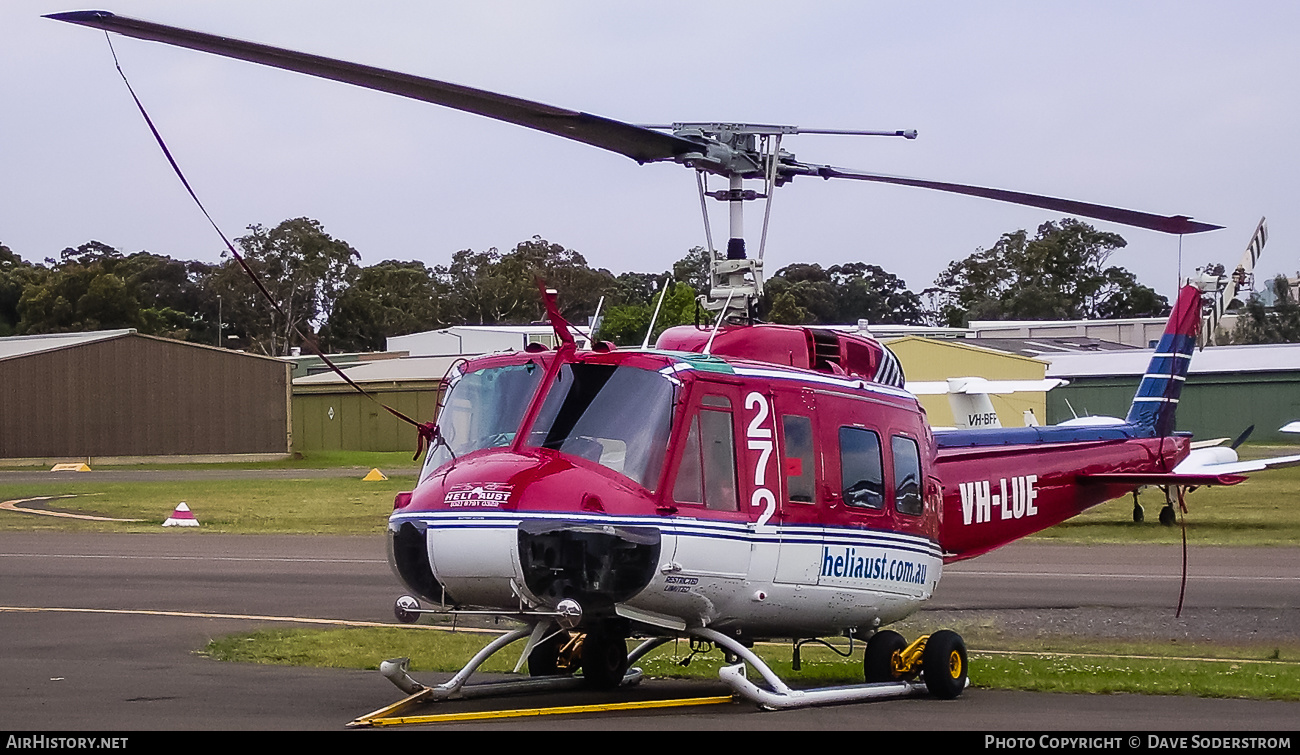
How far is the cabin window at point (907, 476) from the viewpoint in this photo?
1166 centimetres

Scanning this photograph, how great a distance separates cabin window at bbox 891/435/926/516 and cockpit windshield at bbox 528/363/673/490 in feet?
8.52

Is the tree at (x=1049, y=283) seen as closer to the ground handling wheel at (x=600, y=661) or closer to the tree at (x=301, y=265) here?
the tree at (x=301, y=265)

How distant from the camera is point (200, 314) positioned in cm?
11438

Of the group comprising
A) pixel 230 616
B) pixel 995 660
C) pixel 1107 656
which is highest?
pixel 995 660

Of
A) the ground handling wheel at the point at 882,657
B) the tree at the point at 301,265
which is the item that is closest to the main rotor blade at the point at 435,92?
the ground handling wheel at the point at 882,657

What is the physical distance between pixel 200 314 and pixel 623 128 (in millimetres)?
110214

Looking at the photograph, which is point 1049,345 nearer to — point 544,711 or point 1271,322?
point 1271,322

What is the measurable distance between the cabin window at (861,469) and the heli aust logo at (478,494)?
298 centimetres

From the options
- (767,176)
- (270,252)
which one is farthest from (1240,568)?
(270,252)

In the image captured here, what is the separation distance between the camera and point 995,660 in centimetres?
1407

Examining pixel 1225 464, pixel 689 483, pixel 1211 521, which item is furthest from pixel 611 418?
pixel 1211 521

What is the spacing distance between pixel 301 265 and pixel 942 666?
9318cm

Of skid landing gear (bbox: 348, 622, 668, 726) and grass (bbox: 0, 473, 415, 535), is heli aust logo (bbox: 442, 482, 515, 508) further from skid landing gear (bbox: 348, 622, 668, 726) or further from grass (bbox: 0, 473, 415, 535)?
grass (bbox: 0, 473, 415, 535)
